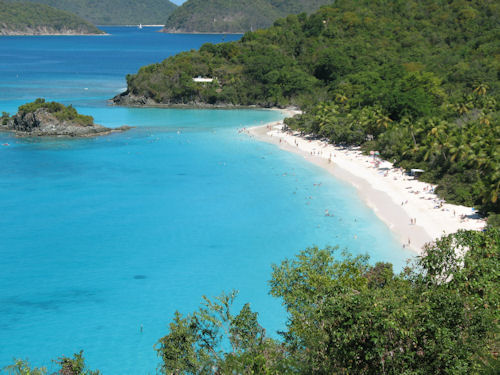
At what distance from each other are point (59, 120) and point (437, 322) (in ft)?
236

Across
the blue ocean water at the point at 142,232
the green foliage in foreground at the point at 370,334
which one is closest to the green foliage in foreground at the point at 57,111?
the blue ocean water at the point at 142,232

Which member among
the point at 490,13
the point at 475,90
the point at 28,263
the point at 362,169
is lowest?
the point at 28,263

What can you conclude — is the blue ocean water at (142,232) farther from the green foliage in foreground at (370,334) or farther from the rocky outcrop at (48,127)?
the green foliage in foreground at (370,334)

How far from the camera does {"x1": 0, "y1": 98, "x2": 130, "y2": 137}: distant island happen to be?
2955 inches

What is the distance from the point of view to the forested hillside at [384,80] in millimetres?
46500

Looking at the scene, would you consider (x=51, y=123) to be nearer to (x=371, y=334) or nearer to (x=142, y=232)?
(x=142, y=232)

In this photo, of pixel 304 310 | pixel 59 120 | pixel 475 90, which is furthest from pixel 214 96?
pixel 304 310

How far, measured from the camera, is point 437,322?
48.3ft

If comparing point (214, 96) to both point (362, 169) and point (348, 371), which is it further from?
point (348, 371)

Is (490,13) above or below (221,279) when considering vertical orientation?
above

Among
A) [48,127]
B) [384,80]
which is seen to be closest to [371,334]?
[48,127]

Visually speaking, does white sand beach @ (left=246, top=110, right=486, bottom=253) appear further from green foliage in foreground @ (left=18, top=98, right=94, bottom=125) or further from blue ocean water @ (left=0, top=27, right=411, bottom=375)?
green foliage in foreground @ (left=18, top=98, right=94, bottom=125)

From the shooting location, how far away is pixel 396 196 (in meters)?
44.3

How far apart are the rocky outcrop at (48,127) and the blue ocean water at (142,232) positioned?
128 inches
